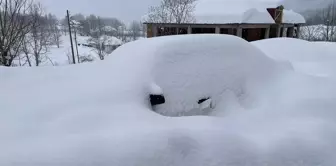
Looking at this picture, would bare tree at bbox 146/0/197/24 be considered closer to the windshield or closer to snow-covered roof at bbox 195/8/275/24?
snow-covered roof at bbox 195/8/275/24

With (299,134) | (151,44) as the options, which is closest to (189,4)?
(151,44)

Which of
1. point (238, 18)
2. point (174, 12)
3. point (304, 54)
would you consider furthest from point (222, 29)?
point (304, 54)

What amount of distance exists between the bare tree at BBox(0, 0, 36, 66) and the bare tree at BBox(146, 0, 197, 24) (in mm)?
7420

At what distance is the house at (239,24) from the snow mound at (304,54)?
331 inches

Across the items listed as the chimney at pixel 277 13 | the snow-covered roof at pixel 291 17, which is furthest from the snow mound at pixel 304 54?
the snow-covered roof at pixel 291 17

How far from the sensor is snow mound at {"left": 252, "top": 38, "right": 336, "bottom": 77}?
490cm

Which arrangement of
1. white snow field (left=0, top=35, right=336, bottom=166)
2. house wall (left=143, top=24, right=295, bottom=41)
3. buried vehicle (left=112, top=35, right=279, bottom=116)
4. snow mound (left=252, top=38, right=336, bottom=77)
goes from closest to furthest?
white snow field (left=0, top=35, right=336, bottom=166)
buried vehicle (left=112, top=35, right=279, bottom=116)
snow mound (left=252, top=38, right=336, bottom=77)
house wall (left=143, top=24, right=295, bottom=41)

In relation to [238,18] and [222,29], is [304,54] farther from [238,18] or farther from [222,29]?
[222,29]

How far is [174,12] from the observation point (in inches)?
564

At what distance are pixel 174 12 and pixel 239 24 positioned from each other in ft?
13.8

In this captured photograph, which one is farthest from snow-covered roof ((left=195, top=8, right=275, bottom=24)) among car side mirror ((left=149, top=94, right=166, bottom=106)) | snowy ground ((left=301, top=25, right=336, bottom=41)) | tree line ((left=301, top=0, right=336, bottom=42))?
car side mirror ((left=149, top=94, right=166, bottom=106))

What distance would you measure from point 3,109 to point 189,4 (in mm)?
13096

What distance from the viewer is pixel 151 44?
3.73m

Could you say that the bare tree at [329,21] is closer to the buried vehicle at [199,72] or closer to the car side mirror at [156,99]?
the buried vehicle at [199,72]
